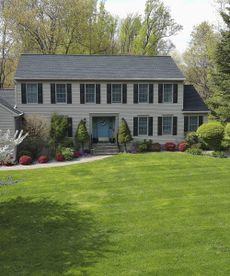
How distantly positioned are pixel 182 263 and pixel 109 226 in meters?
3.48

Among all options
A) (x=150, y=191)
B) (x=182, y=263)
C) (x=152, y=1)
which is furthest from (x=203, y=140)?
(x=152, y=1)

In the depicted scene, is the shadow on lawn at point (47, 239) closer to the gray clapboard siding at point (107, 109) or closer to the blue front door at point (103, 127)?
the gray clapboard siding at point (107, 109)

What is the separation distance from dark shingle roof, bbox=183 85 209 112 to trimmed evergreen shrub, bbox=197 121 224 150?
3079 mm

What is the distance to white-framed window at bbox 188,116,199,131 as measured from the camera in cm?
2839

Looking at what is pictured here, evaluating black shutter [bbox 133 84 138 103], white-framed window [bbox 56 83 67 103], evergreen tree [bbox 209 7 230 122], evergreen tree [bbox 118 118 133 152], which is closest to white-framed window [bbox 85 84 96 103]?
white-framed window [bbox 56 83 67 103]

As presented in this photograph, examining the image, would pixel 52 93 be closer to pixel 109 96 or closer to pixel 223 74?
pixel 109 96

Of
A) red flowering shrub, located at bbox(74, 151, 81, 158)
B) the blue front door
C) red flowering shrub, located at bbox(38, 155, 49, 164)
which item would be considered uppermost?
the blue front door

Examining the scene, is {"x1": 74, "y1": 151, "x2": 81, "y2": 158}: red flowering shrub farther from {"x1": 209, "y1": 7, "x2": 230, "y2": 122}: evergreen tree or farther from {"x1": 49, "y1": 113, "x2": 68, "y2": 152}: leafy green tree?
{"x1": 209, "y1": 7, "x2": 230, "y2": 122}: evergreen tree

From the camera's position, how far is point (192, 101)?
A: 1148 inches

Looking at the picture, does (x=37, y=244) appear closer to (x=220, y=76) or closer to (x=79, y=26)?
(x=220, y=76)

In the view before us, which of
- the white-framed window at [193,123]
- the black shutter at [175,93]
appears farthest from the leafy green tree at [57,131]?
the white-framed window at [193,123]

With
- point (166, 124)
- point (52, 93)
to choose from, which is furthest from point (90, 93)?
point (166, 124)

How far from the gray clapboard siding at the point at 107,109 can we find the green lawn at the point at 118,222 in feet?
23.5

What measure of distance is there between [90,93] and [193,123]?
28.9 feet
